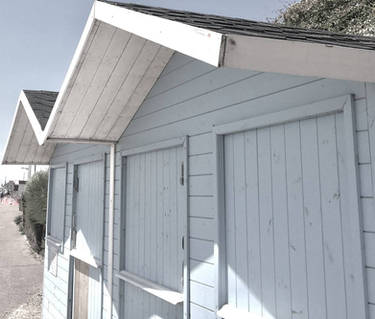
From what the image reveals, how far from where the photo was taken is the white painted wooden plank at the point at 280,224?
1884mm

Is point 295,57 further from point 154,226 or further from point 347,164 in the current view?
point 154,226

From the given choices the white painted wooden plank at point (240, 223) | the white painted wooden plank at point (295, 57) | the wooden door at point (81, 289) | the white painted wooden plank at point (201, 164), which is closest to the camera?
the white painted wooden plank at point (295, 57)

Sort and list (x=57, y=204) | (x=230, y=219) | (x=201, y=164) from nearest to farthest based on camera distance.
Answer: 1. (x=230, y=219)
2. (x=201, y=164)
3. (x=57, y=204)

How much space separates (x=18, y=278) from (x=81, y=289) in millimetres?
6899

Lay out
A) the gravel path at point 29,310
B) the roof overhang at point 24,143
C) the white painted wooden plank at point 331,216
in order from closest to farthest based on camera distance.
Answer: the white painted wooden plank at point 331,216
the roof overhang at point 24,143
the gravel path at point 29,310

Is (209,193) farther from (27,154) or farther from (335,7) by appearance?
(335,7)

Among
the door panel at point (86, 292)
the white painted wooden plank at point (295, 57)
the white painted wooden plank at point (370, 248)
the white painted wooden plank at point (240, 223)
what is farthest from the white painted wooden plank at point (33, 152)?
the white painted wooden plank at point (370, 248)

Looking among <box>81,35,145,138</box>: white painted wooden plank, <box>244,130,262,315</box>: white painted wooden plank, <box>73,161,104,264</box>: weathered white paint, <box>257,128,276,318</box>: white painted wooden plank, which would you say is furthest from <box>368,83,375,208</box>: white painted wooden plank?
<box>73,161,104,264</box>: weathered white paint

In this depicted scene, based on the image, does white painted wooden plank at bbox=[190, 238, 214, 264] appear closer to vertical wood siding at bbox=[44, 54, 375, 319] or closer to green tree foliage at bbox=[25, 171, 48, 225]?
vertical wood siding at bbox=[44, 54, 375, 319]

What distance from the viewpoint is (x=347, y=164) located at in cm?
159

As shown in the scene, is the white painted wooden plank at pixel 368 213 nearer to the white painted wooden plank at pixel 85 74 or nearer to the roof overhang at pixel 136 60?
the roof overhang at pixel 136 60

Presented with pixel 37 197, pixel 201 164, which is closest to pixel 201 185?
pixel 201 164

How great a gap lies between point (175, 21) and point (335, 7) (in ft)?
24.2

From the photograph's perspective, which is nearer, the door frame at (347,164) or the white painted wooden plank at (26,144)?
the door frame at (347,164)
